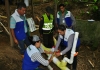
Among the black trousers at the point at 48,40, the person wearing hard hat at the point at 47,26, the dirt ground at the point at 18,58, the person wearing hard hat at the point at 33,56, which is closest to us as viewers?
the person wearing hard hat at the point at 33,56

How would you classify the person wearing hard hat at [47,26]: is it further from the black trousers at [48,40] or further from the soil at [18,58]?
the soil at [18,58]

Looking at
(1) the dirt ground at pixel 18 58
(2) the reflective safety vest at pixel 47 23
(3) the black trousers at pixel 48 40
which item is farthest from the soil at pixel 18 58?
(2) the reflective safety vest at pixel 47 23

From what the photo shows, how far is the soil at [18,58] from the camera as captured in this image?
5.54 meters

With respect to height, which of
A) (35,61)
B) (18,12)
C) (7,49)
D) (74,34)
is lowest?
(7,49)

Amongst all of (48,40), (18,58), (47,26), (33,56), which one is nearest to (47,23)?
(47,26)

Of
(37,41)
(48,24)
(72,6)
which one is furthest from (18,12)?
(72,6)

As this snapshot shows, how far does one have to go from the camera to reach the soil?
5.54 metres

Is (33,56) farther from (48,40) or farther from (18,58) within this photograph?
(18,58)

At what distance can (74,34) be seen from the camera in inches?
175

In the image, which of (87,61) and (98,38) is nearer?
(87,61)

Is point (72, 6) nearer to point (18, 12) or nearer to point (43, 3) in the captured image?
point (43, 3)

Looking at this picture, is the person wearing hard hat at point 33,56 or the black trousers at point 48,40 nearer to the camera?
the person wearing hard hat at point 33,56

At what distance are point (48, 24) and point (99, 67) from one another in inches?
85.8

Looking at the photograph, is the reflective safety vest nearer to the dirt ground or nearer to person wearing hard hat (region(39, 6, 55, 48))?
person wearing hard hat (region(39, 6, 55, 48))
